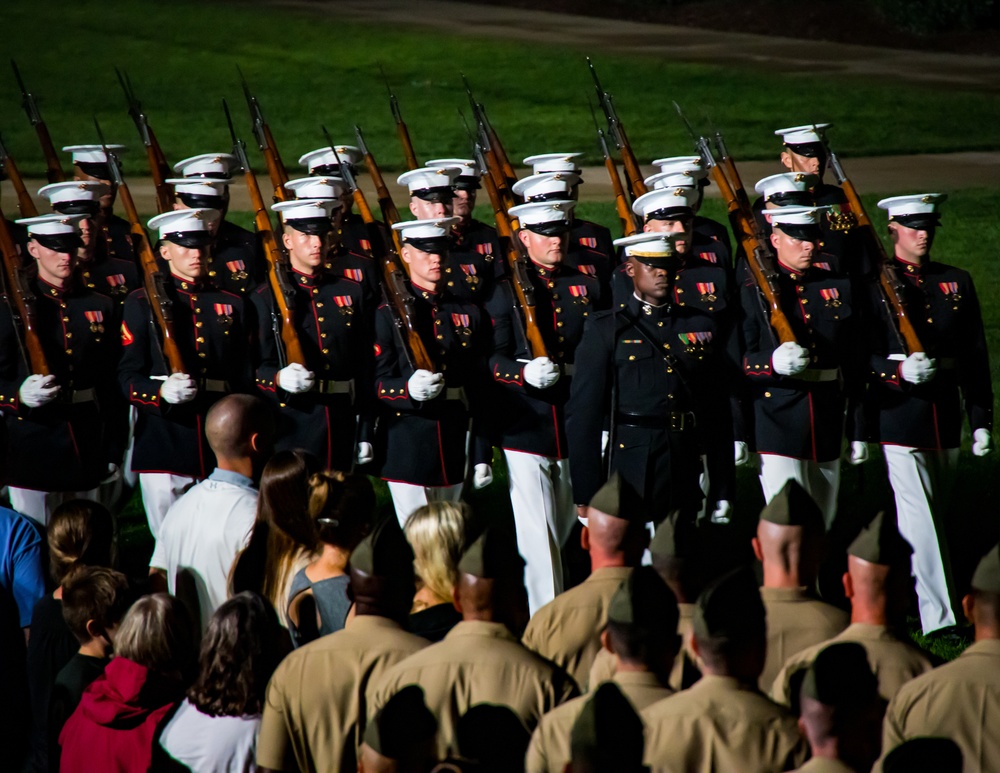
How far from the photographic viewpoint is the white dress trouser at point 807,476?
773cm

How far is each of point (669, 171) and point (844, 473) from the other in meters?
2.23

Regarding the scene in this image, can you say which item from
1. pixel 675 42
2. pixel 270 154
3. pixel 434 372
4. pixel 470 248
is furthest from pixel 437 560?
pixel 675 42

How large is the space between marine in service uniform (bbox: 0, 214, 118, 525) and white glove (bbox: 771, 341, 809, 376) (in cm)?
304

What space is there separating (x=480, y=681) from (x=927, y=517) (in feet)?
13.0

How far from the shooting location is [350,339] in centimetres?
768

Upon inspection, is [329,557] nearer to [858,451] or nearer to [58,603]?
[58,603]

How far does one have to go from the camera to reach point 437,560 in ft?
15.8

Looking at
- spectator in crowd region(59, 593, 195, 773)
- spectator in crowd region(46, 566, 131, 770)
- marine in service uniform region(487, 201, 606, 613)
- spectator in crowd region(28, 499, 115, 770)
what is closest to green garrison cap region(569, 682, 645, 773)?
spectator in crowd region(59, 593, 195, 773)

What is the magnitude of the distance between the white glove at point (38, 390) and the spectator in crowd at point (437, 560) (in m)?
2.84

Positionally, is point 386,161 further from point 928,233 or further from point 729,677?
point 729,677

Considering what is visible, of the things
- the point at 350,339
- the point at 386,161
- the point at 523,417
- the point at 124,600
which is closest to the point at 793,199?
the point at 523,417

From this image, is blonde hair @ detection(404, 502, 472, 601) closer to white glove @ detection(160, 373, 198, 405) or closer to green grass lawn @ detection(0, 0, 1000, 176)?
white glove @ detection(160, 373, 198, 405)

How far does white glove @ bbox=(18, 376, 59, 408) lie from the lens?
714 centimetres

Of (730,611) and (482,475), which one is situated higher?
Answer: (730,611)
